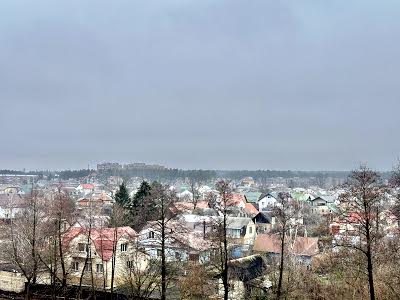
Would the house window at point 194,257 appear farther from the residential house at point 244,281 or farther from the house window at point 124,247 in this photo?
the house window at point 124,247

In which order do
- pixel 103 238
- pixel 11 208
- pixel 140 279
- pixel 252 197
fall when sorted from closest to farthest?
pixel 140 279
pixel 103 238
pixel 11 208
pixel 252 197

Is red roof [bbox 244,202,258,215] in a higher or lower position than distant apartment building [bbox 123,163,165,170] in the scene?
lower

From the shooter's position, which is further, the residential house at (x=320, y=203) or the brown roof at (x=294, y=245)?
the residential house at (x=320, y=203)

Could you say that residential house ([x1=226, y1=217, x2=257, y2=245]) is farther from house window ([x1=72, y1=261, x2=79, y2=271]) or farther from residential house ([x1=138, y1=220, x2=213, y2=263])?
house window ([x1=72, y1=261, x2=79, y2=271])

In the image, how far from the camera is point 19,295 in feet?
85.9

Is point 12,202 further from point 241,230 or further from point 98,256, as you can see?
point 241,230

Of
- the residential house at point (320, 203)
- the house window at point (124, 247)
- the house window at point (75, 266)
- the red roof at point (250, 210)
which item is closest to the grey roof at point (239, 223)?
the house window at point (124, 247)

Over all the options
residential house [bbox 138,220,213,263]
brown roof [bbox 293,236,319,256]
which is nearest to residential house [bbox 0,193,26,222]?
residential house [bbox 138,220,213,263]

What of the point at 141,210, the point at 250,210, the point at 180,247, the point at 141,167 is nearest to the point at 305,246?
the point at 180,247

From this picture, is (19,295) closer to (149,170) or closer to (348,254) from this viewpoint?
(348,254)

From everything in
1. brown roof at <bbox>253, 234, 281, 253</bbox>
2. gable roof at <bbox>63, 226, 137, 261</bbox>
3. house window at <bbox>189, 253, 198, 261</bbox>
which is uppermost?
gable roof at <bbox>63, 226, 137, 261</bbox>

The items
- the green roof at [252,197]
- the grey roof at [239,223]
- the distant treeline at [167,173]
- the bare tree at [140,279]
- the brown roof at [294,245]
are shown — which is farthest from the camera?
the distant treeline at [167,173]

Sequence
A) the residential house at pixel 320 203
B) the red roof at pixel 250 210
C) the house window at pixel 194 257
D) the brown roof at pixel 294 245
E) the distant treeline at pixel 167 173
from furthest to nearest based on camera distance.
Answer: the distant treeline at pixel 167 173 < the residential house at pixel 320 203 < the red roof at pixel 250 210 < the brown roof at pixel 294 245 < the house window at pixel 194 257

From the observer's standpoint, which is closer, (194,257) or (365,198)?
(365,198)
